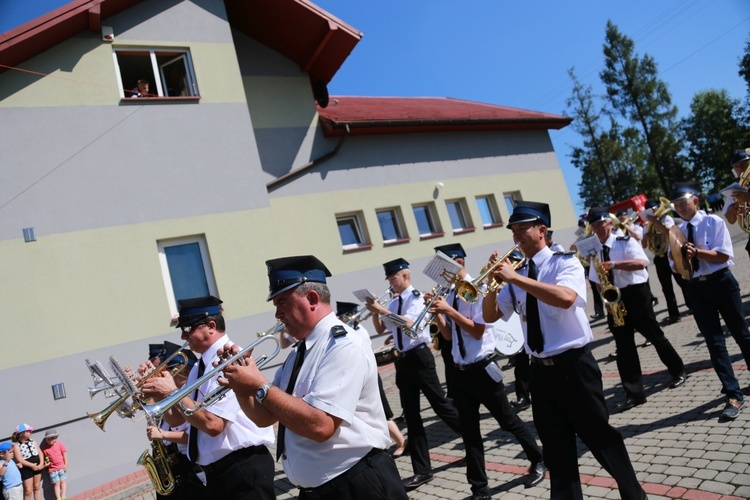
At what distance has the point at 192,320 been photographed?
4160mm

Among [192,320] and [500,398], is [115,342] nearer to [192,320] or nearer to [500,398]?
[192,320]

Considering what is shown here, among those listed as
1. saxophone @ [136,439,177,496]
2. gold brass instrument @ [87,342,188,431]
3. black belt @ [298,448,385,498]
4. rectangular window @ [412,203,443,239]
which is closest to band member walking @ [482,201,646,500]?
black belt @ [298,448,385,498]

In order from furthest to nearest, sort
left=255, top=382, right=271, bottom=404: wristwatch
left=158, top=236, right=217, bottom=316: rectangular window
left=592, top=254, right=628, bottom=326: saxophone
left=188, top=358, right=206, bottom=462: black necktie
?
left=158, top=236, right=217, bottom=316: rectangular window
left=592, top=254, right=628, bottom=326: saxophone
left=188, top=358, right=206, bottom=462: black necktie
left=255, top=382, right=271, bottom=404: wristwatch

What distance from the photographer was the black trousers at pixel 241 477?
365cm

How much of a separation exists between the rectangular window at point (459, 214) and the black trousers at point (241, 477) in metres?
14.0

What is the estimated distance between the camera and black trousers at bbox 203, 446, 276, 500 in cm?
365

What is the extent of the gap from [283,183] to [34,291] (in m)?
6.36

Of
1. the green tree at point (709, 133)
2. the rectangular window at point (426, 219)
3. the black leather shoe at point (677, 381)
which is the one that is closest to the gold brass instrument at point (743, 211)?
the black leather shoe at point (677, 381)

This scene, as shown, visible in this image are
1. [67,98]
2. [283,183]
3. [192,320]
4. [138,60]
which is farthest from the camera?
[283,183]

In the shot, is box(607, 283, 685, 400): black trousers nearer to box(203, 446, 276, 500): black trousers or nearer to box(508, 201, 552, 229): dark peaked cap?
box(508, 201, 552, 229): dark peaked cap

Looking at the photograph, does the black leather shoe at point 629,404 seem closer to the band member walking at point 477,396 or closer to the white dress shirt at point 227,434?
the band member walking at point 477,396

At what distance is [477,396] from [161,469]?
2994mm

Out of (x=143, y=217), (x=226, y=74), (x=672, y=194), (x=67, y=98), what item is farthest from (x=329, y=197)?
(x=672, y=194)

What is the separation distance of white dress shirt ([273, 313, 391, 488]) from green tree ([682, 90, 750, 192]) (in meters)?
57.4
